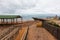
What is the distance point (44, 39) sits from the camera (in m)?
16.2

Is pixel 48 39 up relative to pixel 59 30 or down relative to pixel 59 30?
down

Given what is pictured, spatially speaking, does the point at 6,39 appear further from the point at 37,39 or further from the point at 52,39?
the point at 52,39

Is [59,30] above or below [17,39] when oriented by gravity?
above

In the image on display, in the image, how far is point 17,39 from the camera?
1772 centimetres

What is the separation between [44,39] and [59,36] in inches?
65.2

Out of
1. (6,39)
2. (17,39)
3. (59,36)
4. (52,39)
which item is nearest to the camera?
(6,39)

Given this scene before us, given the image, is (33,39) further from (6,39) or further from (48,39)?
(6,39)

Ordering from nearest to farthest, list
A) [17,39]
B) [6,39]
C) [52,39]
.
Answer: [6,39] → [52,39] → [17,39]

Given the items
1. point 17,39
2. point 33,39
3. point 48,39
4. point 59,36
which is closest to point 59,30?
point 59,36

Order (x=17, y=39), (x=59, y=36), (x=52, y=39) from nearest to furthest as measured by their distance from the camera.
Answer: (x=59, y=36), (x=52, y=39), (x=17, y=39)

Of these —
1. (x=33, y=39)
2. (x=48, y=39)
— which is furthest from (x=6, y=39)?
(x=48, y=39)

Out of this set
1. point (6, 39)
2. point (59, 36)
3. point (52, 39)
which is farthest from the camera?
point (52, 39)

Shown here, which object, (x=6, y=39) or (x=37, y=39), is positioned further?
(x=37, y=39)

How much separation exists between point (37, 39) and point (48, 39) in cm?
114
